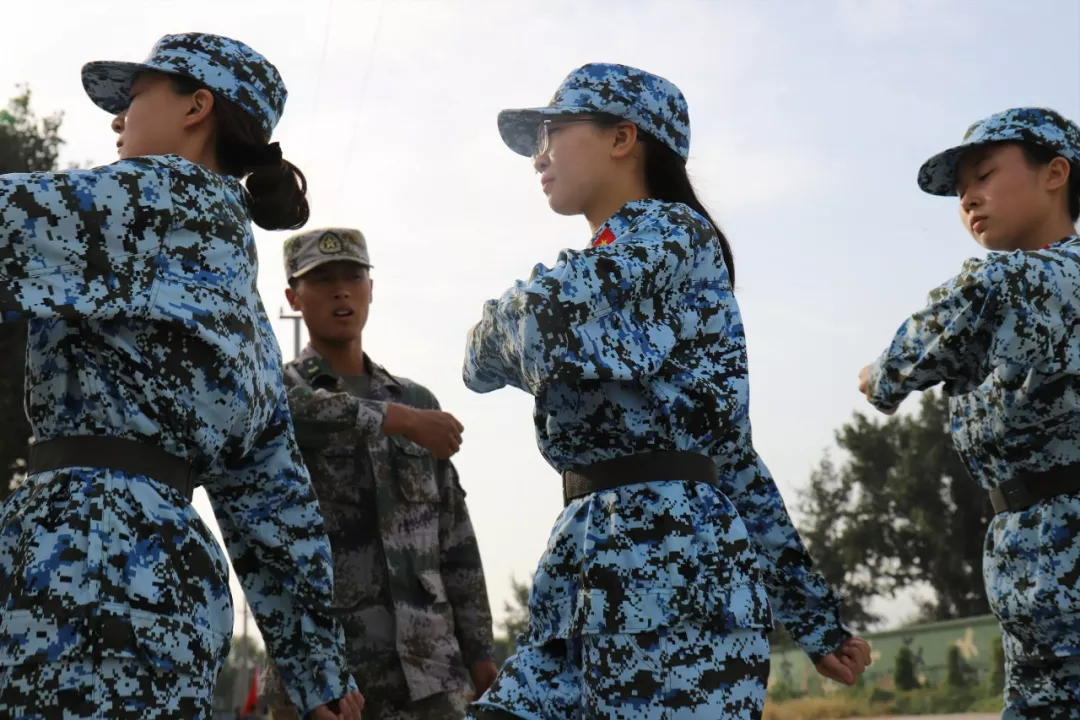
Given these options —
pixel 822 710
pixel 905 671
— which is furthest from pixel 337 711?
pixel 905 671

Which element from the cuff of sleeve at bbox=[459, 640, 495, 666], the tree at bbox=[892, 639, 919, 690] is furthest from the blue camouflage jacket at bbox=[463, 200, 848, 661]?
the tree at bbox=[892, 639, 919, 690]

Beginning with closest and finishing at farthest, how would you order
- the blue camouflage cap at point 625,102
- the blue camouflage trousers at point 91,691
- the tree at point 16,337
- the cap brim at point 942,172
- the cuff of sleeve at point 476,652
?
1. the blue camouflage trousers at point 91,691
2. the blue camouflage cap at point 625,102
3. the cap brim at point 942,172
4. the cuff of sleeve at point 476,652
5. the tree at point 16,337

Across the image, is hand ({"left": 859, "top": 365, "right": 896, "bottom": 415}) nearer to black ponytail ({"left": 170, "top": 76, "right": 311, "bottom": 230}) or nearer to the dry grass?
black ponytail ({"left": 170, "top": 76, "right": 311, "bottom": 230})

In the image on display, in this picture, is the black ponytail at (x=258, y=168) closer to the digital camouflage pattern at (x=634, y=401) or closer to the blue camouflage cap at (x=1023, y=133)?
the digital camouflage pattern at (x=634, y=401)

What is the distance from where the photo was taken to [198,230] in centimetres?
310

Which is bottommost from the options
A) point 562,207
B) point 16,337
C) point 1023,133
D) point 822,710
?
point 822,710

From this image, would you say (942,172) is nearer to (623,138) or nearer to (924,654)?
(623,138)

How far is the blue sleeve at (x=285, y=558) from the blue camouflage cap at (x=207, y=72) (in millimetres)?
721

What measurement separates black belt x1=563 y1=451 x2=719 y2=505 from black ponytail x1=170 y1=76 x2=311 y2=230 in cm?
102

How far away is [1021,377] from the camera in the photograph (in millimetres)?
4324

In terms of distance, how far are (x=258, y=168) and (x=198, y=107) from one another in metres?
0.25

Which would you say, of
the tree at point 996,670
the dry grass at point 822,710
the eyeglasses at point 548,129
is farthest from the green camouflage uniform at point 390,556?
the dry grass at point 822,710

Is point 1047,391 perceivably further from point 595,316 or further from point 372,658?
point 372,658

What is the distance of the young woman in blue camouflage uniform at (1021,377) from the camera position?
13.5 ft
